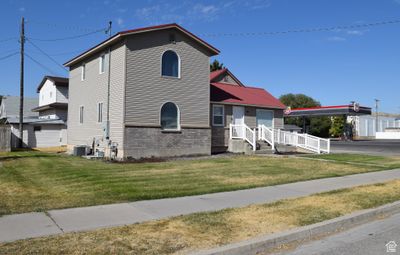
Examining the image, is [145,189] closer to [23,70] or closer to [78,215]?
[78,215]

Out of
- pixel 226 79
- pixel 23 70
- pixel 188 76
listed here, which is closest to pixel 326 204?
pixel 188 76

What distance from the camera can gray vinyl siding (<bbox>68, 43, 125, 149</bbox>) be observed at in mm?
20172

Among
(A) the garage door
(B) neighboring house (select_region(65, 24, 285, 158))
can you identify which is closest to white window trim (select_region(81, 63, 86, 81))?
(B) neighboring house (select_region(65, 24, 285, 158))

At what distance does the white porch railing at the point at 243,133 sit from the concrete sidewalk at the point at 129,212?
11312 millimetres

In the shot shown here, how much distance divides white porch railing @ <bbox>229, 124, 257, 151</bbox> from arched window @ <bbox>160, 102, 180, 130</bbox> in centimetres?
464

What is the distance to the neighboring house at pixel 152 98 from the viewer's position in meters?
19.8

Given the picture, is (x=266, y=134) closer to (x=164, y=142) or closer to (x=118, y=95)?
(x=164, y=142)

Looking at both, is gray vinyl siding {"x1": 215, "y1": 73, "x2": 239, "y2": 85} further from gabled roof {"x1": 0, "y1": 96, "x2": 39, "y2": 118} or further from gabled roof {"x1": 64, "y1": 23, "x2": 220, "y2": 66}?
gabled roof {"x1": 0, "y1": 96, "x2": 39, "y2": 118}

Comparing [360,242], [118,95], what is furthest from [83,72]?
[360,242]

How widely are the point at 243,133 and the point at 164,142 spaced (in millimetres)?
5604

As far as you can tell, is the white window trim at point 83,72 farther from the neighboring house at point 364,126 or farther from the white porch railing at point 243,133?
the neighboring house at point 364,126

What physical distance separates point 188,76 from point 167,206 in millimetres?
14140

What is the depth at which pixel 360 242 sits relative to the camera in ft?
21.3

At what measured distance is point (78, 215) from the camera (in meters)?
7.52
